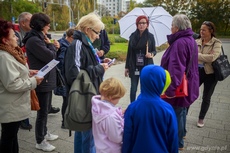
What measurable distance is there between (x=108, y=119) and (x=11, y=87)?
1.09 meters

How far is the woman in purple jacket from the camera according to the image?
261 centimetres

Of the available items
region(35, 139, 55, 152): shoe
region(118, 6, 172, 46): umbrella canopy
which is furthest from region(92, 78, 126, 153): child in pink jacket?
region(118, 6, 172, 46): umbrella canopy

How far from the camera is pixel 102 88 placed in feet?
6.44

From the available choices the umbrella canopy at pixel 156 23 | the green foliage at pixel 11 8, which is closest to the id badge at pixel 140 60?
the umbrella canopy at pixel 156 23

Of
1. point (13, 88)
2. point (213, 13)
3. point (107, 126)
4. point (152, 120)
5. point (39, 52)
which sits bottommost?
point (107, 126)

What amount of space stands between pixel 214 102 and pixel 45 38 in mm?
4592

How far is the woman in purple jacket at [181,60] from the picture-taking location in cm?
261

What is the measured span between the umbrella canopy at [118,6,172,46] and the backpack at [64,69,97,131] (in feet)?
10.4

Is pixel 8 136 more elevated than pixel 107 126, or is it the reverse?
pixel 107 126

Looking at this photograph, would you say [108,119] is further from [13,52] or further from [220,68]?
[220,68]

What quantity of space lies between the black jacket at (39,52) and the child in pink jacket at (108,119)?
1.17 metres

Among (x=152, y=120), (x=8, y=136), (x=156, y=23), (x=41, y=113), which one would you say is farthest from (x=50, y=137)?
(x=156, y=23)

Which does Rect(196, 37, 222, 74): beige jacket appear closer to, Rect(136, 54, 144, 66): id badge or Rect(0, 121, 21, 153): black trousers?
Rect(136, 54, 144, 66): id badge

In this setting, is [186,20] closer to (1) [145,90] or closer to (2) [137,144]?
(1) [145,90]
